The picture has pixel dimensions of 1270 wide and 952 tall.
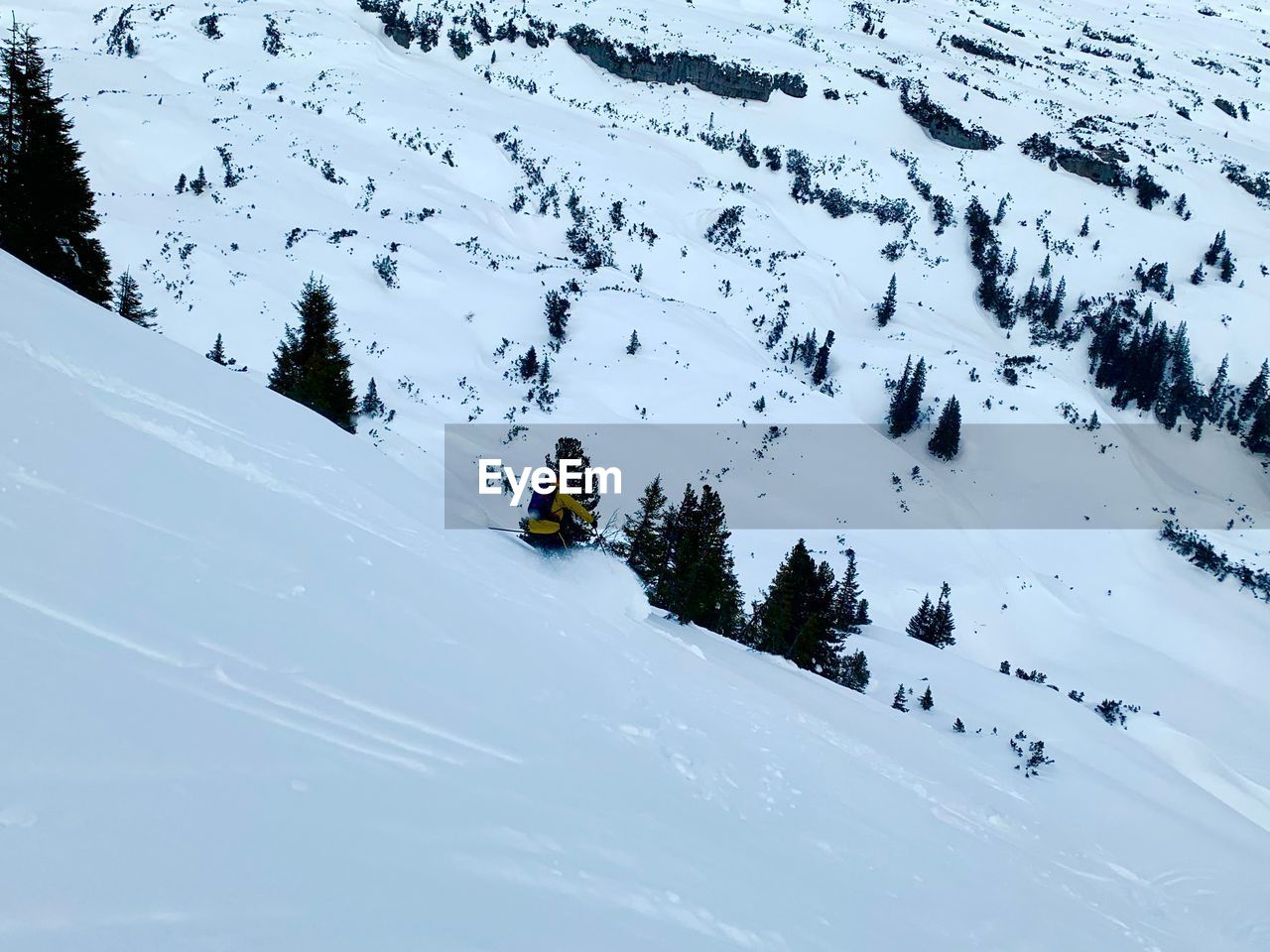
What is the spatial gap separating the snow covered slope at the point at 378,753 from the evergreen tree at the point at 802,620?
1034cm

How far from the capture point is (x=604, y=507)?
3338cm

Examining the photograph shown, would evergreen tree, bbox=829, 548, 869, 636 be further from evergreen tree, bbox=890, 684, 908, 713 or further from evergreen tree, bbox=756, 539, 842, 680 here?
evergreen tree, bbox=890, 684, 908, 713

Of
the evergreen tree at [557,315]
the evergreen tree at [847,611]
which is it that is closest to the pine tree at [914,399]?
the evergreen tree at [847,611]

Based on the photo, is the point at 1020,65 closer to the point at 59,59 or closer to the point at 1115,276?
the point at 1115,276

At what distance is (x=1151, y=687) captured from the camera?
96.3 ft

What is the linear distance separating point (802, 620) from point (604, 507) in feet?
42.8

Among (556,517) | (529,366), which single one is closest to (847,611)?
(556,517)

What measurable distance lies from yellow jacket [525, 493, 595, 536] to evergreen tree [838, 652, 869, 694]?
10.9 meters

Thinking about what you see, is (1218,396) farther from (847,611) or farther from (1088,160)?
(847,611)

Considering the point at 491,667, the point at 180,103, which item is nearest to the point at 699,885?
the point at 491,667

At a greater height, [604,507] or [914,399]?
[914,399]

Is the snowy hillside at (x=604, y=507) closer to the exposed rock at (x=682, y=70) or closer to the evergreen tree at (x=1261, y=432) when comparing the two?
the exposed rock at (x=682, y=70)

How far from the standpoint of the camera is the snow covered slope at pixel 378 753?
2.77m

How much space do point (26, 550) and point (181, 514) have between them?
57.0 inches
